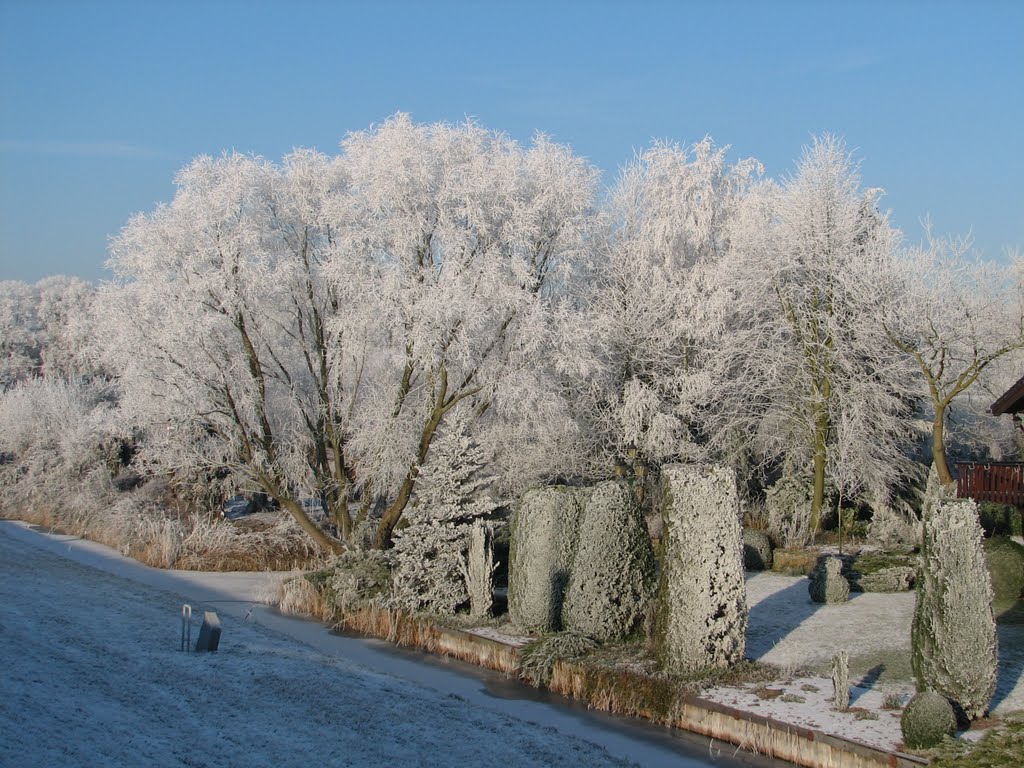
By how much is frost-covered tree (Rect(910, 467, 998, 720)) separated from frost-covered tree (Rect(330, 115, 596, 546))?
901 cm

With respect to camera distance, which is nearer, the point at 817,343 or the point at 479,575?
the point at 479,575

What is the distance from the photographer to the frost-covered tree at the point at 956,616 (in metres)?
7.54

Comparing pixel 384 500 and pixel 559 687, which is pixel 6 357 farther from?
pixel 559 687

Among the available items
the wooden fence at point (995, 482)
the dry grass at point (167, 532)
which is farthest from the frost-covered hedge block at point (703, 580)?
the wooden fence at point (995, 482)

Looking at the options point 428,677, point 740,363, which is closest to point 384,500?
point 740,363

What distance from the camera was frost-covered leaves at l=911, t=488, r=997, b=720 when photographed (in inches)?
297

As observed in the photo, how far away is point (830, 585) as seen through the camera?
40.7 feet

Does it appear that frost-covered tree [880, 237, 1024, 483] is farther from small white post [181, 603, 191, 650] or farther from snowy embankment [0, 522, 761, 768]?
small white post [181, 603, 191, 650]

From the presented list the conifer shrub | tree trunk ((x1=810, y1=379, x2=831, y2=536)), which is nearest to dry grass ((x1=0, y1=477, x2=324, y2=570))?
tree trunk ((x1=810, y1=379, x2=831, y2=536))


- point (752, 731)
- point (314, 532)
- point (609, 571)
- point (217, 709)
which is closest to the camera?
point (217, 709)

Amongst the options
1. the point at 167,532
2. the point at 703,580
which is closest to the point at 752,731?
the point at 703,580

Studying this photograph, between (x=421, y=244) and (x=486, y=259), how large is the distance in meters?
1.35

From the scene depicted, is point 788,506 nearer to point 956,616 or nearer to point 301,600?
point 301,600

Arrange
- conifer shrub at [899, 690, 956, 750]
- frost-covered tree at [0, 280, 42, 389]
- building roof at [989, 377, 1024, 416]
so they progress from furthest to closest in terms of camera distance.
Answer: frost-covered tree at [0, 280, 42, 389] < building roof at [989, 377, 1024, 416] < conifer shrub at [899, 690, 956, 750]
